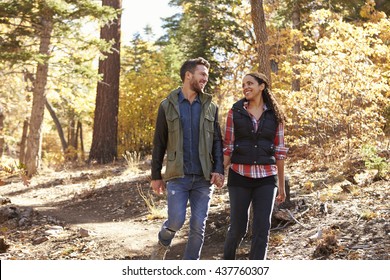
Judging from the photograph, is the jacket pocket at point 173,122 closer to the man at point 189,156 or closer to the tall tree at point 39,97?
the man at point 189,156

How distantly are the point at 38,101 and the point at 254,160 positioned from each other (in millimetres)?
10471

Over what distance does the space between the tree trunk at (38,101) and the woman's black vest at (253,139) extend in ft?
31.5

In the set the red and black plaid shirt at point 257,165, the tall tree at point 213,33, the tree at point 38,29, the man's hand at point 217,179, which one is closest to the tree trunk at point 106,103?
the tree at point 38,29

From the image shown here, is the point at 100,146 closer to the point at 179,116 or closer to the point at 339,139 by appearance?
the point at 339,139

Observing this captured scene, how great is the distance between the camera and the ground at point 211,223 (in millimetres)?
5941

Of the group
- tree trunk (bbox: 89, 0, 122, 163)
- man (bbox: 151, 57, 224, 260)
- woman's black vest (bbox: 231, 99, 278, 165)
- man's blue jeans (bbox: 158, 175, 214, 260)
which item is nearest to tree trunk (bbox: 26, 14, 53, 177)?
tree trunk (bbox: 89, 0, 122, 163)

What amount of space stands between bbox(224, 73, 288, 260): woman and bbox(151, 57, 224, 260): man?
7.8 inches

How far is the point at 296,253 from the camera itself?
19.1 feet

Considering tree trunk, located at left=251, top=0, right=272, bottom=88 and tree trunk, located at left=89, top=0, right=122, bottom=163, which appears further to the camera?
tree trunk, located at left=89, top=0, right=122, bottom=163

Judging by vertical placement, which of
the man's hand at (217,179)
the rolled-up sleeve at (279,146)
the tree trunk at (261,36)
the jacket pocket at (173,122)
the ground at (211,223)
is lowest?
the ground at (211,223)

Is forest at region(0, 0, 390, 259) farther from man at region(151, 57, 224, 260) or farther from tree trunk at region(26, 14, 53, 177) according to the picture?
man at region(151, 57, 224, 260)

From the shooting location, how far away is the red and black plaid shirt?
4.64m

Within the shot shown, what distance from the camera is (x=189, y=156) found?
4.55 metres

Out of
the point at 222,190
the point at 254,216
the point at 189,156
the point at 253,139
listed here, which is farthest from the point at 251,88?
the point at 222,190
